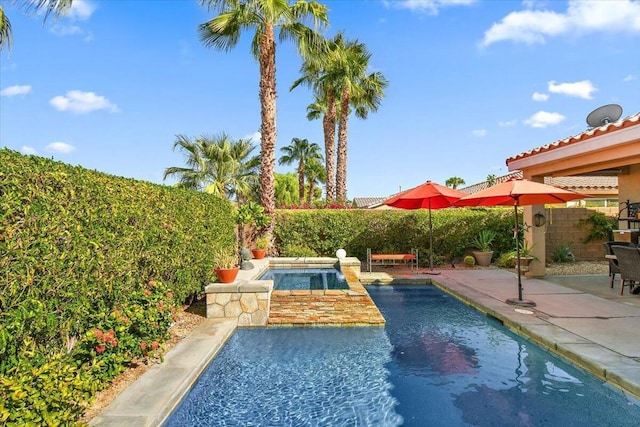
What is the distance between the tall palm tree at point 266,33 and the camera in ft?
50.2

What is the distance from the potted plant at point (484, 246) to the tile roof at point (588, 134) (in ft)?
14.8

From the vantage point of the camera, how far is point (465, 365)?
5.46m

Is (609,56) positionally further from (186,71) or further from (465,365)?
(186,71)

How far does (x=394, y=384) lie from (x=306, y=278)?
8.69 m

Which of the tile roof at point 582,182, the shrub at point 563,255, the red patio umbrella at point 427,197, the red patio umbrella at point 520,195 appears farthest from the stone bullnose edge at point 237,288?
the tile roof at point 582,182

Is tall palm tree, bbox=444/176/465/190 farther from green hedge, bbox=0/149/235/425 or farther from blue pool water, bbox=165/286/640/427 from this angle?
green hedge, bbox=0/149/235/425

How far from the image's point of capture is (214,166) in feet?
79.0

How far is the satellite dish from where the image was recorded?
1045cm

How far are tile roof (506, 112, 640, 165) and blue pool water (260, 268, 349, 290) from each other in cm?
657

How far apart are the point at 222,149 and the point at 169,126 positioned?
3322mm

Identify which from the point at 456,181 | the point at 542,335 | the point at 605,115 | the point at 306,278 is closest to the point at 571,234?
the point at 605,115

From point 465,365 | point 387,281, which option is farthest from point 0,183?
point 387,281

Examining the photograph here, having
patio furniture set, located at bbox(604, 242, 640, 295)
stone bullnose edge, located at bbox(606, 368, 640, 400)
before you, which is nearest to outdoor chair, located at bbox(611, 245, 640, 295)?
patio furniture set, located at bbox(604, 242, 640, 295)

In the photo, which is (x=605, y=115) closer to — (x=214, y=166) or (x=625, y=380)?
(x=625, y=380)
